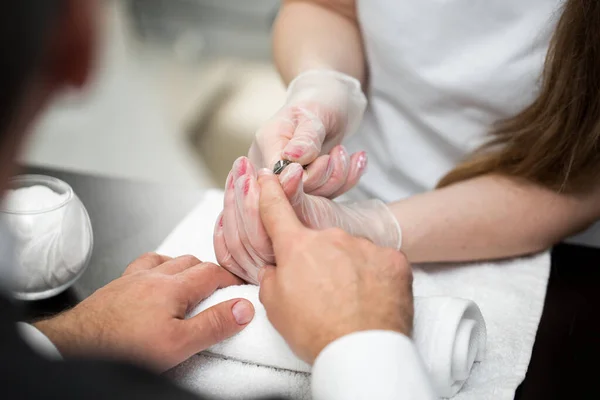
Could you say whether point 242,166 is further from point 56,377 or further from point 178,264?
point 56,377

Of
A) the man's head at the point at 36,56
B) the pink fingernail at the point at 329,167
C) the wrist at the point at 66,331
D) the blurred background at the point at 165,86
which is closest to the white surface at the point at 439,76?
the pink fingernail at the point at 329,167

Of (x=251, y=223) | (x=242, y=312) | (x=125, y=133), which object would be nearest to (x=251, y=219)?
(x=251, y=223)

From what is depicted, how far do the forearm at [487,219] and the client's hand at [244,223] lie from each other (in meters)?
0.15

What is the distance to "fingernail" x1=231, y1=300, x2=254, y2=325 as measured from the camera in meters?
0.69

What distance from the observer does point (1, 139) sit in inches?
13.0

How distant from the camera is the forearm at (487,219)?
2.99ft

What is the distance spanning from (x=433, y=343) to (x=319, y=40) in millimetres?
606

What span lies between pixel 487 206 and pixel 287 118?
31 cm

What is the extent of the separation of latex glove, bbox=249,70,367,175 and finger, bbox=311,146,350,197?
0.03 meters

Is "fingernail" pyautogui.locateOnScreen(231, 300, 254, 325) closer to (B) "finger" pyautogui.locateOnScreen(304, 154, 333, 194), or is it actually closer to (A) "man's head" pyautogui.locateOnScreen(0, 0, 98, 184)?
(B) "finger" pyautogui.locateOnScreen(304, 154, 333, 194)

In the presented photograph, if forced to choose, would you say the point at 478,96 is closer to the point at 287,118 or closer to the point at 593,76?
the point at 593,76

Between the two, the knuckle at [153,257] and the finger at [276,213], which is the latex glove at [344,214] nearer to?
the finger at [276,213]

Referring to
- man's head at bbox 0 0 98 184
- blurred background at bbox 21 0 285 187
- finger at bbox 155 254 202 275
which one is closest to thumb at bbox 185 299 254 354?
finger at bbox 155 254 202 275

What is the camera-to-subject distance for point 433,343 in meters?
0.64
